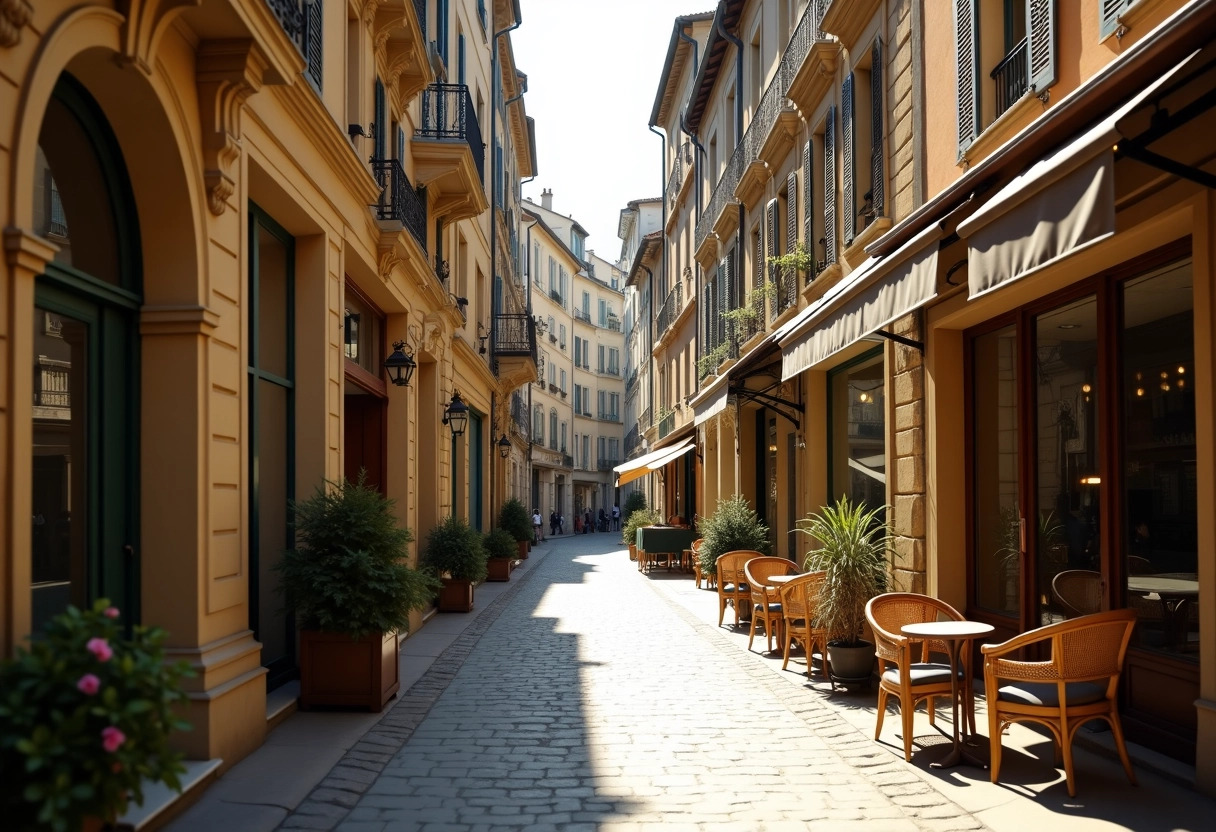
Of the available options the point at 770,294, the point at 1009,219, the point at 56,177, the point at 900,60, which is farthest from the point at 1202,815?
the point at 770,294

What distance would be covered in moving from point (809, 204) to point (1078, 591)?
7.29m

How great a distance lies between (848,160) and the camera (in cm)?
1141

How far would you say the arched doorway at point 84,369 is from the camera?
4.75m

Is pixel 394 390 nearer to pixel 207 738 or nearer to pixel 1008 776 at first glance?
pixel 207 738

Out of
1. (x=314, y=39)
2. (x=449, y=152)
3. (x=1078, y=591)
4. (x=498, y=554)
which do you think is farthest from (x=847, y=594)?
(x=498, y=554)

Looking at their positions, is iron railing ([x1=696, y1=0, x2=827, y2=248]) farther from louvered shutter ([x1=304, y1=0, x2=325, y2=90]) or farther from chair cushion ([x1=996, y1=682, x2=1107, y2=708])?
chair cushion ([x1=996, y1=682, x2=1107, y2=708])

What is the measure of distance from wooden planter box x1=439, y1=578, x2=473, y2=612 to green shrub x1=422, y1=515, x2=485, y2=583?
0.09 metres

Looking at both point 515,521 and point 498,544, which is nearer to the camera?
point 498,544

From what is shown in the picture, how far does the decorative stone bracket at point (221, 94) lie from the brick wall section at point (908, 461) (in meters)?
5.73

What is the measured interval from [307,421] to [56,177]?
357 cm

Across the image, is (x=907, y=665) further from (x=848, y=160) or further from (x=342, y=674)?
(x=848, y=160)

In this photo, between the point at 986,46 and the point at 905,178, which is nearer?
the point at 986,46

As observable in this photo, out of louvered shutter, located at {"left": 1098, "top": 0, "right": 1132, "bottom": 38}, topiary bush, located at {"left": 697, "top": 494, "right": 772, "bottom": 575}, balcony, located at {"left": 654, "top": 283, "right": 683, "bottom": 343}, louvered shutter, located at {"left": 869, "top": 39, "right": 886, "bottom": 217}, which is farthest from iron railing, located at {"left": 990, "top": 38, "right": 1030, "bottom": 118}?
balcony, located at {"left": 654, "top": 283, "right": 683, "bottom": 343}

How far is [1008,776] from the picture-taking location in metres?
5.71
